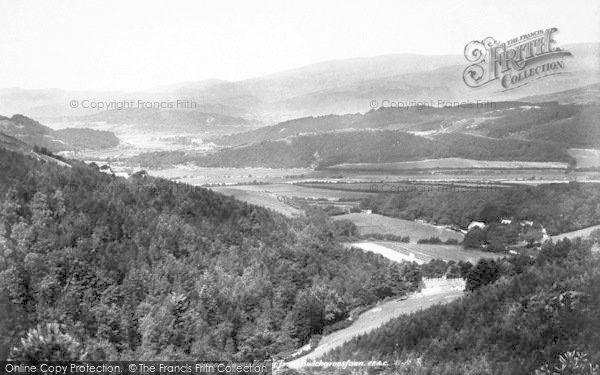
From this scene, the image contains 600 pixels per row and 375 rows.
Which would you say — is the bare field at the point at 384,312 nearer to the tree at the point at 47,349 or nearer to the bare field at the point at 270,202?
the tree at the point at 47,349

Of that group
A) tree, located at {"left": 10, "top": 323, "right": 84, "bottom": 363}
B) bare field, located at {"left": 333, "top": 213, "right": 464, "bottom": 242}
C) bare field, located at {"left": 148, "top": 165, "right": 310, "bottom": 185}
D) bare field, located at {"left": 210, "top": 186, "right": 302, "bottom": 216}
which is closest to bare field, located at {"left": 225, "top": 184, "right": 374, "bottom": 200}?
bare field, located at {"left": 148, "top": 165, "right": 310, "bottom": 185}

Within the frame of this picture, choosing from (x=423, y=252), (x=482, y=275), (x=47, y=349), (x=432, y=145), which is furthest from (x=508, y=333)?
(x=432, y=145)

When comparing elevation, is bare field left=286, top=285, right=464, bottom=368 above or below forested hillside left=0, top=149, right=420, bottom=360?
below

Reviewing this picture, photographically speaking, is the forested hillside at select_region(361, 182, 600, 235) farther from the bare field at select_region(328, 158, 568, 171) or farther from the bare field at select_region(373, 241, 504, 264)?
the bare field at select_region(328, 158, 568, 171)

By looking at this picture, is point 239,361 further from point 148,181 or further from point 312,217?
point 312,217

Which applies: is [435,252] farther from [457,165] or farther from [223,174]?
[223,174]

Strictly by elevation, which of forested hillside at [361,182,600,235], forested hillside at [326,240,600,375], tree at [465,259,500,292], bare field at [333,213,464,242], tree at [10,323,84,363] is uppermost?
tree at [10,323,84,363]
